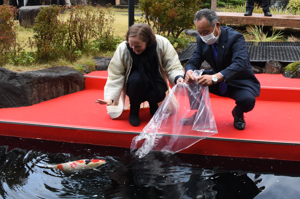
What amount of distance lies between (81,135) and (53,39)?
2678 mm

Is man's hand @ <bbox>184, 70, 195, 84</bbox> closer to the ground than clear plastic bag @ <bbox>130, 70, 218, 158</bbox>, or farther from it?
farther from it

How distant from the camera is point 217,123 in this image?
3.91m

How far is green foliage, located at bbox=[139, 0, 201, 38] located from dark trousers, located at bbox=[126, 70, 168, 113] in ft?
10.8

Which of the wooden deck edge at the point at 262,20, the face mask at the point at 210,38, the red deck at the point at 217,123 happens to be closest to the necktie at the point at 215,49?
the face mask at the point at 210,38

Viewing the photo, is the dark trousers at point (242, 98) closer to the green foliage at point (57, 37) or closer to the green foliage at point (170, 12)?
the green foliage at point (57, 37)

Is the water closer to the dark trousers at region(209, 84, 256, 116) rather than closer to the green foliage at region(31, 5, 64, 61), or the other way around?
the dark trousers at region(209, 84, 256, 116)

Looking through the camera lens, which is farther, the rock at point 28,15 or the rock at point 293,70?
the rock at point 28,15

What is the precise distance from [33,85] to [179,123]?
223 centimetres

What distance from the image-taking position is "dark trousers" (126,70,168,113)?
3709 mm

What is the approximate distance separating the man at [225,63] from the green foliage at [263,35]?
179 inches

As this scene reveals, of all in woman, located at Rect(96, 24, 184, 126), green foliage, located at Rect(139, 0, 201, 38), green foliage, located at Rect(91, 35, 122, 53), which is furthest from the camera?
green foliage, located at Rect(91, 35, 122, 53)

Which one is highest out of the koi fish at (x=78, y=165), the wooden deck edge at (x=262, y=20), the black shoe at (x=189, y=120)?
the wooden deck edge at (x=262, y=20)

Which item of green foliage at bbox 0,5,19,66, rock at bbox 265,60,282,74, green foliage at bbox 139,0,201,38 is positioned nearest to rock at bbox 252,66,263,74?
rock at bbox 265,60,282,74

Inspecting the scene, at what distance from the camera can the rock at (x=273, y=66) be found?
6043 millimetres
